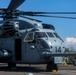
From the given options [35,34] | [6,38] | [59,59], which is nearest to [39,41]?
[35,34]

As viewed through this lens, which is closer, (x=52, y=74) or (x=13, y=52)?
(x=52, y=74)

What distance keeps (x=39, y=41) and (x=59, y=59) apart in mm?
1850

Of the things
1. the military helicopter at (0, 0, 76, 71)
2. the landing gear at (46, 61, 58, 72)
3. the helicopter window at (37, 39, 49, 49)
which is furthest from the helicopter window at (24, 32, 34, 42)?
the landing gear at (46, 61, 58, 72)

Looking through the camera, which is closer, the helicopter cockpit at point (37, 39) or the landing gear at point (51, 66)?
the helicopter cockpit at point (37, 39)

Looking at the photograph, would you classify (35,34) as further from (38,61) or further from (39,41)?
(38,61)

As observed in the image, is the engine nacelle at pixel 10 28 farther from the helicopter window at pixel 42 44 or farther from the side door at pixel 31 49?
the helicopter window at pixel 42 44

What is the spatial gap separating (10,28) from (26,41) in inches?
60.0

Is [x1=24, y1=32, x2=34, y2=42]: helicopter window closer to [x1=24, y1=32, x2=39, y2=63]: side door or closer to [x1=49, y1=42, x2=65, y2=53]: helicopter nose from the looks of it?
[x1=24, y1=32, x2=39, y2=63]: side door

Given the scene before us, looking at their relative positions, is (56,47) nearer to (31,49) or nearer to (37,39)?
(37,39)

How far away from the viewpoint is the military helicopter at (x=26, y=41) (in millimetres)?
18562

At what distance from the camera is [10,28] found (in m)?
19.7

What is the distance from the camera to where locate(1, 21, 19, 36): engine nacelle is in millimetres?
19531

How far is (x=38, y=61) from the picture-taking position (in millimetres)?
18938

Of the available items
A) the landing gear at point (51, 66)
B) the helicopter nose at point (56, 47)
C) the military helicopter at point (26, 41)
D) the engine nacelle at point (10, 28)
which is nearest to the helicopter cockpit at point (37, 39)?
the military helicopter at point (26, 41)
